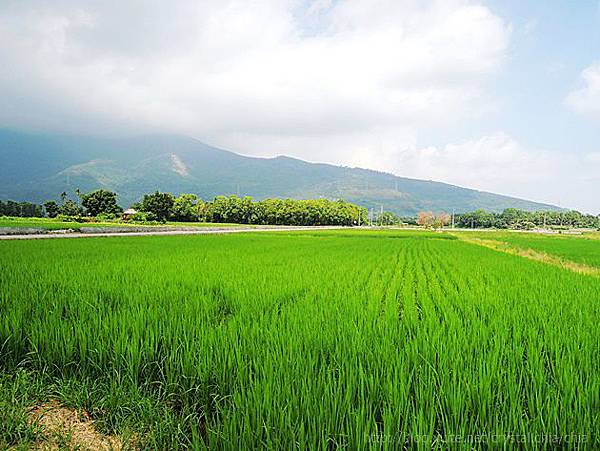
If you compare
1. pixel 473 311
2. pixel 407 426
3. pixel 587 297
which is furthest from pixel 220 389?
pixel 587 297

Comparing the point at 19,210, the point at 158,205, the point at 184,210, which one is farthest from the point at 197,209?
the point at 19,210

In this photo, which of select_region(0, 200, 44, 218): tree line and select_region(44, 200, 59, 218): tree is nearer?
select_region(0, 200, 44, 218): tree line

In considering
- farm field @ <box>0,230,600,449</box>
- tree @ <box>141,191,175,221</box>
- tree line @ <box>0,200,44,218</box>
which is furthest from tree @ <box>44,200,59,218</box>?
farm field @ <box>0,230,600,449</box>

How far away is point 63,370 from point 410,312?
358 centimetres

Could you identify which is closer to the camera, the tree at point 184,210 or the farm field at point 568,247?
the farm field at point 568,247

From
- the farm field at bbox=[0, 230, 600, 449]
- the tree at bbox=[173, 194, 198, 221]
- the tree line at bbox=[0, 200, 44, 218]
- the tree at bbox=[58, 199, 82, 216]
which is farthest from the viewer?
the tree at bbox=[173, 194, 198, 221]

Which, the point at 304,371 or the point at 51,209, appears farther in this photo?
the point at 51,209

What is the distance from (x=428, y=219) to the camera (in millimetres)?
116188

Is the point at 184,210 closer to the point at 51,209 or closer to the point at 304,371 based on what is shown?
the point at 51,209

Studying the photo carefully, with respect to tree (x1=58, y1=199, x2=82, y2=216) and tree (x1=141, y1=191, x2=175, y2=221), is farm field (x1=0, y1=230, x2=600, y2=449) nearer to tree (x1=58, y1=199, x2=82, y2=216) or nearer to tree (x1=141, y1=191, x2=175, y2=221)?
tree (x1=141, y1=191, x2=175, y2=221)

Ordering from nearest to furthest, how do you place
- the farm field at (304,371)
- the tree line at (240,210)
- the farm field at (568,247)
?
the farm field at (304,371) → the farm field at (568,247) → the tree line at (240,210)

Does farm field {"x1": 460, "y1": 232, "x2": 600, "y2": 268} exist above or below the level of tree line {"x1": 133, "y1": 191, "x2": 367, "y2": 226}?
below

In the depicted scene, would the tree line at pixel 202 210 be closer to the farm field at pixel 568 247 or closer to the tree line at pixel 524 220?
the tree line at pixel 524 220

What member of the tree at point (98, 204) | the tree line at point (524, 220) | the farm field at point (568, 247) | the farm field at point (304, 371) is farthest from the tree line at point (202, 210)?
the farm field at point (304, 371)
